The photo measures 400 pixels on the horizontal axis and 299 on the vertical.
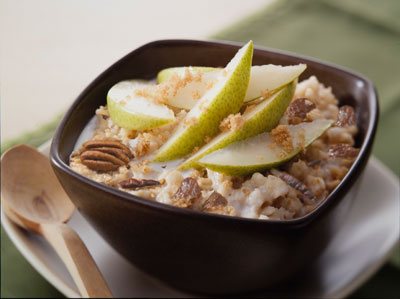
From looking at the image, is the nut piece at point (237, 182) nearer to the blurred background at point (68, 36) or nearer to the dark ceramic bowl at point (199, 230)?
the dark ceramic bowl at point (199, 230)

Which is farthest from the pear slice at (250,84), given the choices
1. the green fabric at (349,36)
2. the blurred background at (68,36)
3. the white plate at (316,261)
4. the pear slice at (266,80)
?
the green fabric at (349,36)

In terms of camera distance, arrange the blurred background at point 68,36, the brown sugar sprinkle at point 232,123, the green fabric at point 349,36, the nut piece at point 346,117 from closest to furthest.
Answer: the brown sugar sprinkle at point 232,123
the nut piece at point 346,117
the blurred background at point 68,36
the green fabric at point 349,36

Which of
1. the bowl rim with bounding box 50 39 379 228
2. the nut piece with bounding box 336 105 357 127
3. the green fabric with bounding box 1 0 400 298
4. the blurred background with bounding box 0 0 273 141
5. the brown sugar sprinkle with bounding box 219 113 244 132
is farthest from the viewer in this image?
the green fabric with bounding box 1 0 400 298

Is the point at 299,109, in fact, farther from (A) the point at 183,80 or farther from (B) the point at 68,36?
(B) the point at 68,36

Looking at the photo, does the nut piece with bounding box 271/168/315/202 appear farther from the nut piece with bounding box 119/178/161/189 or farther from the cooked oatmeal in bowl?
the nut piece with bounding box 119/178/161/189

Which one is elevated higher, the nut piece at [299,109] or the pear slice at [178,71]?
the pear slice at [178,71]

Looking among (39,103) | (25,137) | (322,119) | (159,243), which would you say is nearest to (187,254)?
(159,243)

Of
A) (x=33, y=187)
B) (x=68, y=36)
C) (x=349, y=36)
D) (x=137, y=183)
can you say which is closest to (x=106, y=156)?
(x=137, y=183)

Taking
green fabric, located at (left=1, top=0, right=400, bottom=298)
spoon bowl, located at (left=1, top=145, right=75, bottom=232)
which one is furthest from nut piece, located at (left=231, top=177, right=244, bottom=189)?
green fabric, located at (left=1, top=0, right=400, bottom=298)
